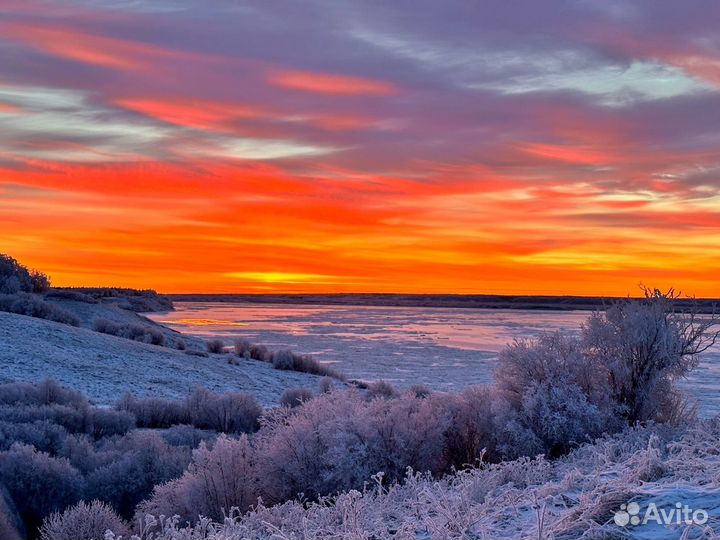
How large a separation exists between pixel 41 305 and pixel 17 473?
18122mm

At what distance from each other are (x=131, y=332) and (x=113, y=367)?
7.47 m

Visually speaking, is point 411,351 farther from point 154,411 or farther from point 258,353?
point 154,411

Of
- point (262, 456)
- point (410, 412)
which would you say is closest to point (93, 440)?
point (262, 456)

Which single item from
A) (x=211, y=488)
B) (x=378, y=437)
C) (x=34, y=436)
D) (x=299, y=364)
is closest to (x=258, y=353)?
(x=299, y=364)

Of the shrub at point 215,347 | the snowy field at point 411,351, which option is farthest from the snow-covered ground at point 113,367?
the snowy field at point 411,351

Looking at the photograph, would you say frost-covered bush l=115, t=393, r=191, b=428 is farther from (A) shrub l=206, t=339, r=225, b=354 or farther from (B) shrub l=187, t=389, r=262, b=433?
(A) shrub l=206, t=339, r=225, b=354

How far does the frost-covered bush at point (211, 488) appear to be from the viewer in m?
7.54

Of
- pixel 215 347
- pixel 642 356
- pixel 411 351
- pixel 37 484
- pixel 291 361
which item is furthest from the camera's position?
pixel 411 351

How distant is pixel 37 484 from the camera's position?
8555mm

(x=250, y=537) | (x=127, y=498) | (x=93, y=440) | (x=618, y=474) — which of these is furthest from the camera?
(x=93, y=440)

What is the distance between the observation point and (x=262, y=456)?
8.30m

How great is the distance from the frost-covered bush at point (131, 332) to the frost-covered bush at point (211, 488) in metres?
18.3

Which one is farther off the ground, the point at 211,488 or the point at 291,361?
the point at 211,488

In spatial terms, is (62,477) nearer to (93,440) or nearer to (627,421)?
(93,440)
